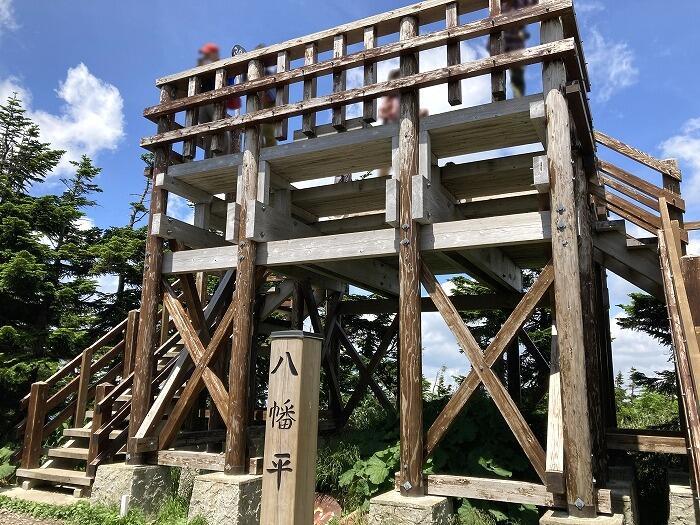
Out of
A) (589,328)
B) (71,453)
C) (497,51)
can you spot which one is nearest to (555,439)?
(589,328)

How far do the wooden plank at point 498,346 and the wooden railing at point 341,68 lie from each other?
2.36m

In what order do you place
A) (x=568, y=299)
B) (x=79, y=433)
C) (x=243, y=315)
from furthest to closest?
(x=79, y=433), (x=243, y=315), (x=568, y=299)

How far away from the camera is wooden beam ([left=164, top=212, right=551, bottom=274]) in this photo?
20.1 feet

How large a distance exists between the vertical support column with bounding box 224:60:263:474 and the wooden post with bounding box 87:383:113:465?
2254 mm

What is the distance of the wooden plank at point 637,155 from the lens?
316 inches

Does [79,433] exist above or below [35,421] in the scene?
below

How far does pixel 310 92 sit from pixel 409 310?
333 cm

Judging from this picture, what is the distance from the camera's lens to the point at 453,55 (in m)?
6.82

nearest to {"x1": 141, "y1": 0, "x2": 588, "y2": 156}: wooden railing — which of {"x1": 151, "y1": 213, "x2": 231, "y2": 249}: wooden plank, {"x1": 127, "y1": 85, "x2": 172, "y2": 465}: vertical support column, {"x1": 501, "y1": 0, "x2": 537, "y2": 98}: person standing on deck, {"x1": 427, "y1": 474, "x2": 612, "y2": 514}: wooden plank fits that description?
{"x1": 501, "y1": 0, "x2": 537, "y2": 98}: person standing on deck

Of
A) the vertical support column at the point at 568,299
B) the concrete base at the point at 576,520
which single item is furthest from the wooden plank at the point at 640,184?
the concrete base at the point at 576,520

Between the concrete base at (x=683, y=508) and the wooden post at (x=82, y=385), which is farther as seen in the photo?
the wooden post at (x=82, y=385)

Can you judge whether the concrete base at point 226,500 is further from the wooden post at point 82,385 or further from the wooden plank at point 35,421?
the wooden post at point 82,385

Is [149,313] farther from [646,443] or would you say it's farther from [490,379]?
[646,443]

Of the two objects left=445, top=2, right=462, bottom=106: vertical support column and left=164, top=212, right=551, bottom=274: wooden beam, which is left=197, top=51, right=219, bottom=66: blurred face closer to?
left=164, top=212, right=551, bottom=274: wooden beam
